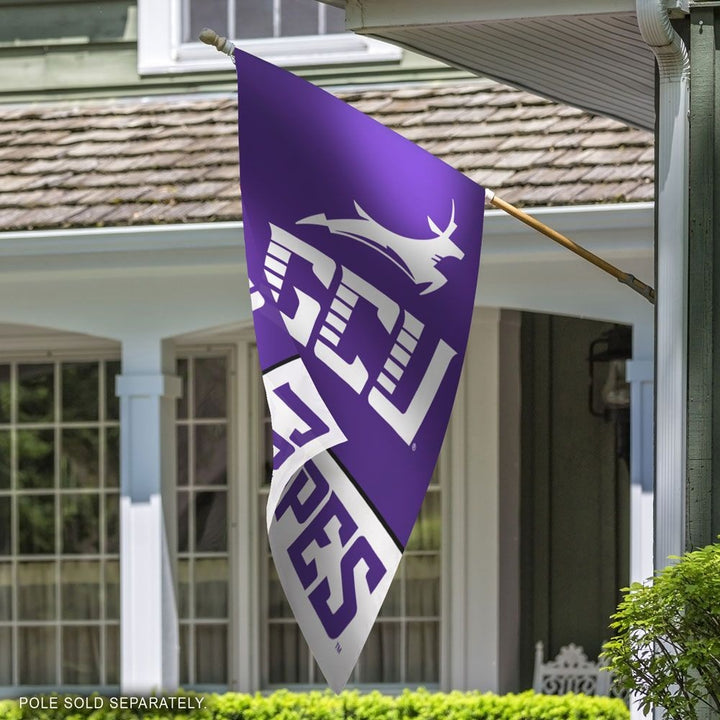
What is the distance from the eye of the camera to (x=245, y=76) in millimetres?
4691

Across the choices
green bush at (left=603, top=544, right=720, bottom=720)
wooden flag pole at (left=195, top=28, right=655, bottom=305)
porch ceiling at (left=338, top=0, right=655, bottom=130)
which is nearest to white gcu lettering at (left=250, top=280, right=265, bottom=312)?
wooden flag pole at (left=195, top=28, right=655, bottom=305)

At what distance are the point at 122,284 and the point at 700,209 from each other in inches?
167

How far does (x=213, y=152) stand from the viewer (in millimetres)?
8438

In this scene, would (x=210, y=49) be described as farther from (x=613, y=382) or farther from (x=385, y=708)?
→ (x=385, y=708)

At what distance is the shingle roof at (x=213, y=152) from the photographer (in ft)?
25.0

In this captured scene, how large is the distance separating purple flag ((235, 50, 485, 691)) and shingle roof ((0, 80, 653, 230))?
2833mm

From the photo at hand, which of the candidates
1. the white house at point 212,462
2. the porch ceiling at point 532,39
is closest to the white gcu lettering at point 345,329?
the porch ceiling at point 532,39

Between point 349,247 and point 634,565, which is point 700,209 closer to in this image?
point 349,247

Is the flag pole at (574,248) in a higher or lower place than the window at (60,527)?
higher

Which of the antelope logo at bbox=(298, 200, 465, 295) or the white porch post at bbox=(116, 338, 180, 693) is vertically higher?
the antelope logo at bbox=(298, 200, 465, 295)

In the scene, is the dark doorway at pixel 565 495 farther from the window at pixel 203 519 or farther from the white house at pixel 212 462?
Result: the window at pixel 203 519

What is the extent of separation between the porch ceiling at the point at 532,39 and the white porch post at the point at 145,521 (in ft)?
10.9

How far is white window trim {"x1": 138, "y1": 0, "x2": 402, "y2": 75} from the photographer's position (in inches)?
362

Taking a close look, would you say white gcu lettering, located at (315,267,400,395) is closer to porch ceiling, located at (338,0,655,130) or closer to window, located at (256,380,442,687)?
porch ceiling, located at (338,0,655,130)
